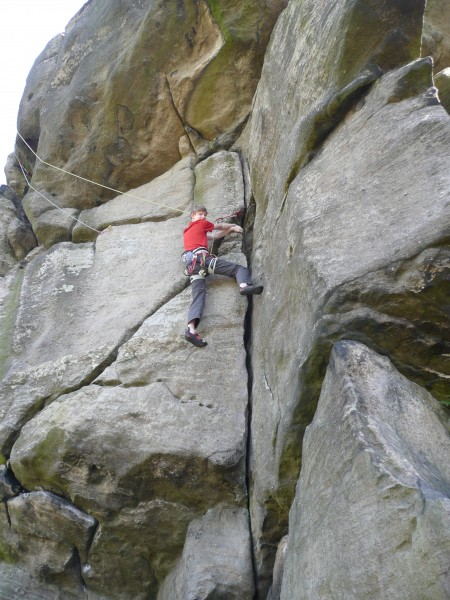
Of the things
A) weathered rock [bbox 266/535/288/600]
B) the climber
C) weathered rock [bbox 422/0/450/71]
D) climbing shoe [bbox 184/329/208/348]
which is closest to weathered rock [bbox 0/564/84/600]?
weathered rock [bbox 266/535/288/600]

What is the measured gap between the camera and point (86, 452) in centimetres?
600

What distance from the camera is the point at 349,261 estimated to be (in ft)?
14.9

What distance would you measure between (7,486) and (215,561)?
8.53 feet

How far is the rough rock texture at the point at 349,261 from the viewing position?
4.21 meters

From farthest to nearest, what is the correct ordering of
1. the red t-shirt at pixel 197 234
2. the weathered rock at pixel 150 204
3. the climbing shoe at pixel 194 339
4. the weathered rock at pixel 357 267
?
the weathered rock at pixel 150 204 < the red t-shirt at pixel 197 234 < the climbing shoe at pixel 194 339 < the weathered rock at pixel 357 267

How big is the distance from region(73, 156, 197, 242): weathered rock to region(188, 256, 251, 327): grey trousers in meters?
2.16

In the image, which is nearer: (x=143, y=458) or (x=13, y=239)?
(x=143, y=458)

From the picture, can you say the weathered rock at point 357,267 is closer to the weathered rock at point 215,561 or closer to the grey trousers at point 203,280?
the weathered rock at point 215,561

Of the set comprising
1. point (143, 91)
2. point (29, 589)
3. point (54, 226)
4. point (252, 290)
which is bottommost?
point (29, 589)

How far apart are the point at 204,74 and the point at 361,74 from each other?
15.6 feet

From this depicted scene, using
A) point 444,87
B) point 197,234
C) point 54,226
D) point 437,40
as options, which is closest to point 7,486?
point 197,234

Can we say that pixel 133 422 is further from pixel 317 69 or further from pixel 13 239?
pixel 13 239

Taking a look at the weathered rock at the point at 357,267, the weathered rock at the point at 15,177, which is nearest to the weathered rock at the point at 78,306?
the weathered rock at the point at 357,267

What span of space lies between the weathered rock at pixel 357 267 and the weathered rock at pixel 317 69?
0.31m
